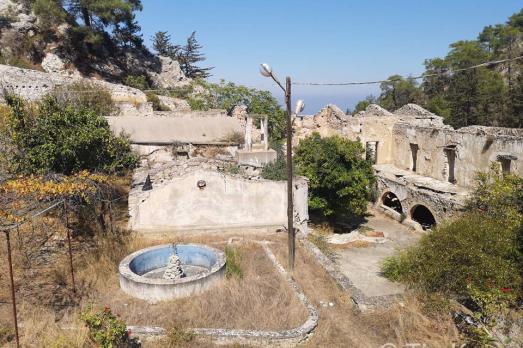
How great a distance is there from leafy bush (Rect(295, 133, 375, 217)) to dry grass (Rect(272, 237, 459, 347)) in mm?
7974

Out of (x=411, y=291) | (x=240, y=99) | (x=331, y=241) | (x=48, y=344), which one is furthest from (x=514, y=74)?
(x=48, y=344)

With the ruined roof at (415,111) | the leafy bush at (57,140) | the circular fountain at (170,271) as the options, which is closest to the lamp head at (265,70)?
the circular fountain at (170,271)

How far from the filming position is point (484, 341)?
7.90 meters

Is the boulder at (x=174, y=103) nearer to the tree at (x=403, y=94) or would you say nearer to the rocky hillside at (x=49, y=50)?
the rocky hillside at (x=49, y=50)

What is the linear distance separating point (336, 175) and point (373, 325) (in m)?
9.49

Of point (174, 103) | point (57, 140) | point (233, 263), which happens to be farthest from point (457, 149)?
point (174, 103)

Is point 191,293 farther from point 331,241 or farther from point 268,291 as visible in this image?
point 331,241

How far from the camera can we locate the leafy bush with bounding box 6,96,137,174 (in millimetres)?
13867

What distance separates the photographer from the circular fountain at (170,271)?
10.5 metres

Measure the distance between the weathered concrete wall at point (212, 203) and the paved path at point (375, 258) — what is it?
277 cm

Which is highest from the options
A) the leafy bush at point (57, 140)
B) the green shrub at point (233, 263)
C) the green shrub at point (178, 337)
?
the leafy bush at point (57, 140)

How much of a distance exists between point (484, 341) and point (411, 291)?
2.86m

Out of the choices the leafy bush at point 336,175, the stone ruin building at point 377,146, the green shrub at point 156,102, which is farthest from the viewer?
the green shrub at point 156,102

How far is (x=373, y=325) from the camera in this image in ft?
32.5
